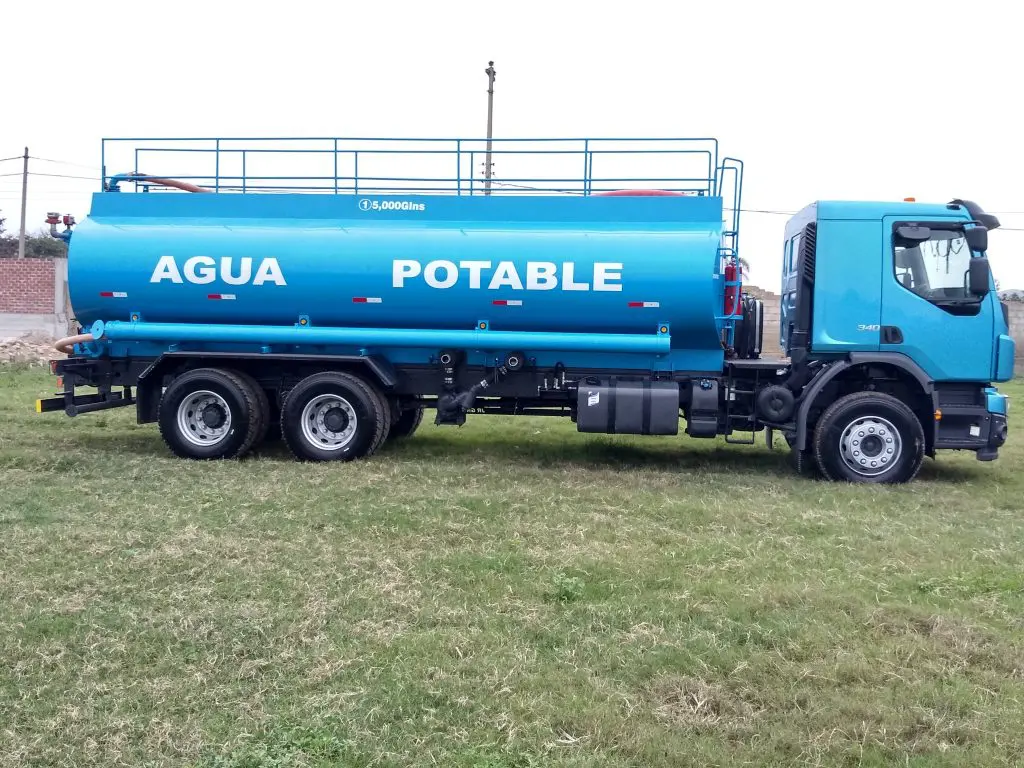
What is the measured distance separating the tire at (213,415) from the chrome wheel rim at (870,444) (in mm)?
6356

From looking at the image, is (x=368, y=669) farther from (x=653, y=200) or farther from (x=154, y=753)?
(x=653, y=200)

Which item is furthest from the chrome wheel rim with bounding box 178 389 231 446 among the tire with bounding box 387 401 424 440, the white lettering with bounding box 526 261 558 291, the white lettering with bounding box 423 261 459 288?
the white lettering with bounding box 526 261 558 291

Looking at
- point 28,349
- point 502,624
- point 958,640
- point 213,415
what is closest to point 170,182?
point 213,415

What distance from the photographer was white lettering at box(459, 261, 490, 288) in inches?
367

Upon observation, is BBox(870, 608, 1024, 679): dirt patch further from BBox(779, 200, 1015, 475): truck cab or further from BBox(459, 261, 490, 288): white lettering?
BBox(459, 261, 490, 288): white lettering

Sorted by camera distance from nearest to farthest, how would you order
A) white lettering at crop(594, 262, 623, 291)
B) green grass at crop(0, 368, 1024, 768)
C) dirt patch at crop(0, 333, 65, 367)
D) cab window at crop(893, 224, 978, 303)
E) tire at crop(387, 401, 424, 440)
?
green grass at crop(0, 368, 1024, 768) → cab window at crop(893, 224, 978, 303) → white lettering at crop(594, 262, 623, 291) → tire at crop(387, 401, 424, 440) → dirt patch at crop(0, 333, 65, 367)

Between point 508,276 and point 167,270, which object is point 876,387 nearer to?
point 508,276

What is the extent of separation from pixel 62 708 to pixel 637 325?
6.84m

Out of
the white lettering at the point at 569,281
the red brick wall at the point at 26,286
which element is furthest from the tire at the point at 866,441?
the red brick wall at the point at 26,286

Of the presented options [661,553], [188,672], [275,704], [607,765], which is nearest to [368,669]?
[275,704]

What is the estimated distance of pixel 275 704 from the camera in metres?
3.76

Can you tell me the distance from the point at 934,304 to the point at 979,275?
19.1 inches

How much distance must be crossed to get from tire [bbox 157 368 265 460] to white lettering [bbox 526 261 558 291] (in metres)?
3.40

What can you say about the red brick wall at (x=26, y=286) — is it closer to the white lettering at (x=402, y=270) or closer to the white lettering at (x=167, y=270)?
the white lettering at (x=167, y=270)
